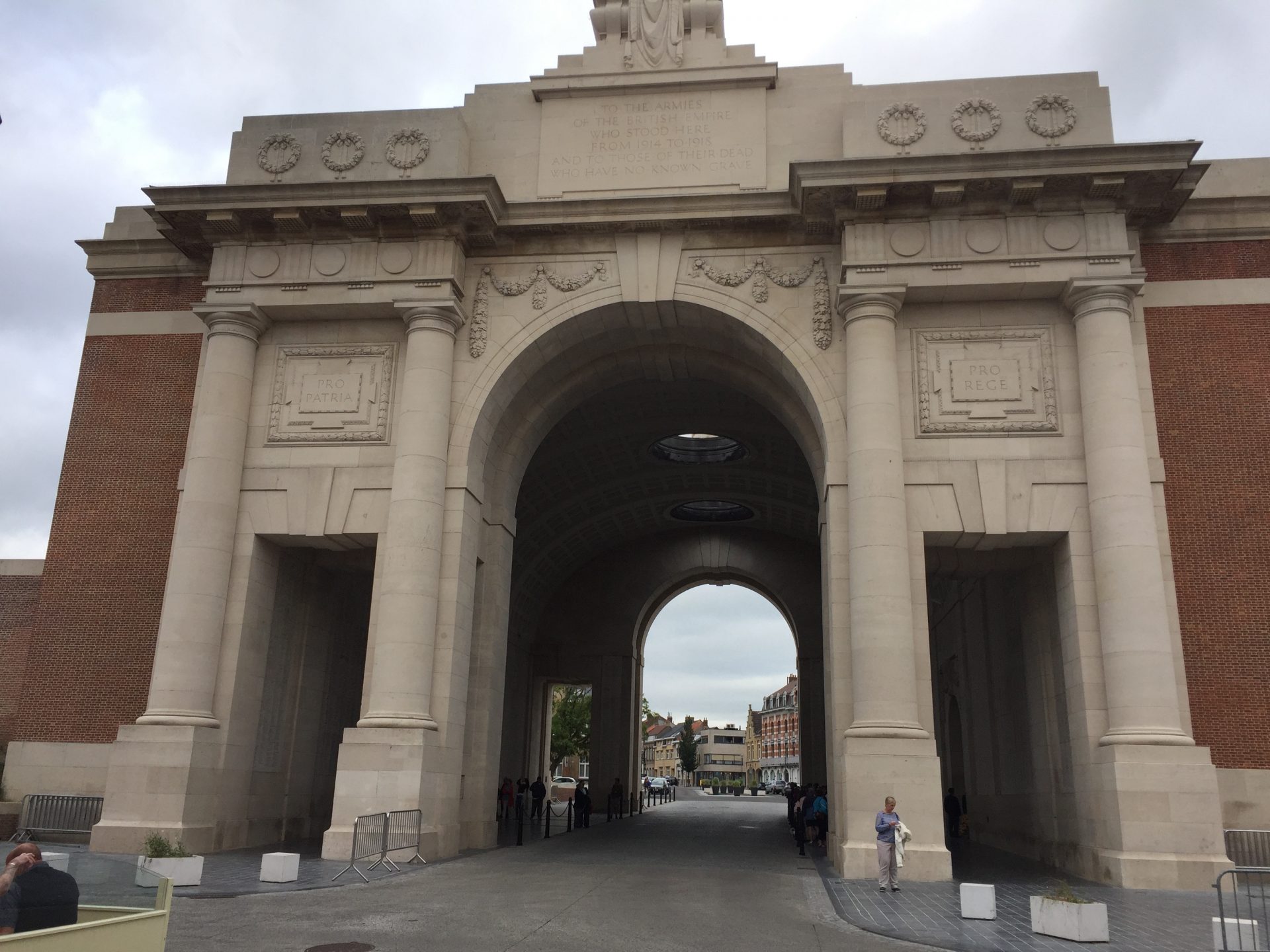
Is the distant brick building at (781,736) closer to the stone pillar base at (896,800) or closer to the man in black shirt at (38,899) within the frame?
the stone pillar base at (896,800)

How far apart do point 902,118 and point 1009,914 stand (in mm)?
15955

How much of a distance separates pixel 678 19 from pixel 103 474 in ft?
56.9

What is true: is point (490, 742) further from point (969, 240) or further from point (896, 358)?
point (969, 240)

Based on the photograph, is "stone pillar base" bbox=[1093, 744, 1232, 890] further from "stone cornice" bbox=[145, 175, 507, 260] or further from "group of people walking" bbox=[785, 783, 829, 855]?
"stone cornice" bbox=[145, 175, 507, 260]

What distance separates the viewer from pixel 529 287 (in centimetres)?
2297

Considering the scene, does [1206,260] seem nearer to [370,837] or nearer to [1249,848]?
[1249,848]

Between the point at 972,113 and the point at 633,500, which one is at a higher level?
the point at 972,113

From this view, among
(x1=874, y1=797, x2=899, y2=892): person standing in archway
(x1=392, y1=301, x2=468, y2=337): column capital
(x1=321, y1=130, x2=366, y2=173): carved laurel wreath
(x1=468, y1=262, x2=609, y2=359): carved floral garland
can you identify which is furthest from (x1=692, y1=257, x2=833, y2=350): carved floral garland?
(x1=874, y1=797, x2=899, y2=892): person standing in archway

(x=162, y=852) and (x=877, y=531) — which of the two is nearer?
(x=162, y=852)

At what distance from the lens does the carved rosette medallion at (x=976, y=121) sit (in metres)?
21.6

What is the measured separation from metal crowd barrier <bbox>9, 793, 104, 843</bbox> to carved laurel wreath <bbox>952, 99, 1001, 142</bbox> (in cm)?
2297

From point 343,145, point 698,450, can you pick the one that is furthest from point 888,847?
point 698,450

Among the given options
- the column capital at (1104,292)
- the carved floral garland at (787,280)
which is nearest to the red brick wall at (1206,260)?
the column capital at (1104,292)

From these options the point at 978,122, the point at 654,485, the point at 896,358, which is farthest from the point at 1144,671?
the point at 654,485
